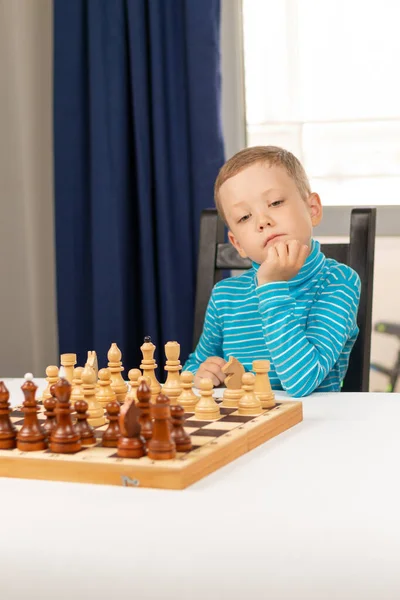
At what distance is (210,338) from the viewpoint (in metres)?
2.08

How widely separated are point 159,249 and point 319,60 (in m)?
0.91

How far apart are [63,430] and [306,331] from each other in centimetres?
81

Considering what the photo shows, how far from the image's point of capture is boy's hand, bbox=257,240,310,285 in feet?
5.65

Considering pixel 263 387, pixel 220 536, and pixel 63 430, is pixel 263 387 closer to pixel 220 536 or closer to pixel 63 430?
pixel 63 430

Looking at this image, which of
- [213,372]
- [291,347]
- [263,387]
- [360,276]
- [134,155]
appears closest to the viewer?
[263,387]

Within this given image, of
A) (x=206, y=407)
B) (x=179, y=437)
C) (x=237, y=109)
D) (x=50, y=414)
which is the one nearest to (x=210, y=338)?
(x=206, y=407)

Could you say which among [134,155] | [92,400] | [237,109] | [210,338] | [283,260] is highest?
[237,109]

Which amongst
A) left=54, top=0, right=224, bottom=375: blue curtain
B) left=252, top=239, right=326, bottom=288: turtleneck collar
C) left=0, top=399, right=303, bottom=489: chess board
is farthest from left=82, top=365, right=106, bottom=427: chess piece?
left=54, top=0, right=224, bottom=375: blue curtain

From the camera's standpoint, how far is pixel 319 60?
3.15 meters

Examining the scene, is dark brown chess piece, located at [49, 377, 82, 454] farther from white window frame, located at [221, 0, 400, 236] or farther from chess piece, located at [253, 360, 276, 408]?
white window frame, located at [221, 0, 400, 236]

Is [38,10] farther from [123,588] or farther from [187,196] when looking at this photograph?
[123,588]

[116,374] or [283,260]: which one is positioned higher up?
[283,260]

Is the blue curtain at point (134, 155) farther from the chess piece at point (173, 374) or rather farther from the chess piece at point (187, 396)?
the chess piece at point (187, 396)

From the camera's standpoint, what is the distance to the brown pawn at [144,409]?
1.05 metres
